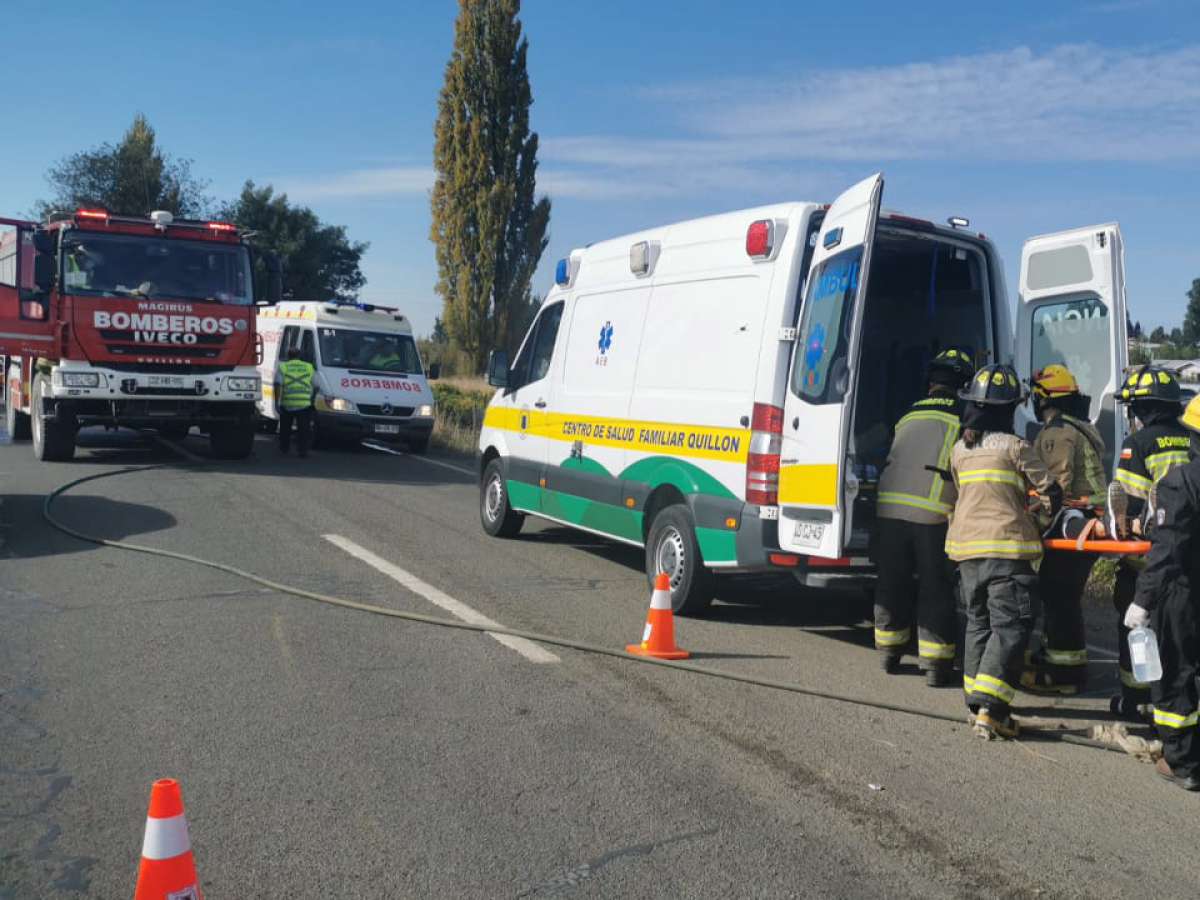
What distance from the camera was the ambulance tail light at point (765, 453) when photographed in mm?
6828

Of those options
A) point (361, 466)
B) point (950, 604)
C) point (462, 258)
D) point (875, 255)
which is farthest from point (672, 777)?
point (462, 258)

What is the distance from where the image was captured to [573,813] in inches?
165

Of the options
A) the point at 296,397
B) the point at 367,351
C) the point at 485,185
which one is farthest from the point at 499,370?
the point at 485,185

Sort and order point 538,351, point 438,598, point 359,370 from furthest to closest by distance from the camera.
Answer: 1. point 359,370
2. point 538,351
3. point 438,598

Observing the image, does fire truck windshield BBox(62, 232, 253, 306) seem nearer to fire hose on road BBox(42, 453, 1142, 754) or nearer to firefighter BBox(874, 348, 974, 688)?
fire hose on road BBox(42, 453, 1142, 754)

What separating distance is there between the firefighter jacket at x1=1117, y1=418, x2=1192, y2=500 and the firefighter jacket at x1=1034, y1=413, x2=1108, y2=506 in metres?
0.69

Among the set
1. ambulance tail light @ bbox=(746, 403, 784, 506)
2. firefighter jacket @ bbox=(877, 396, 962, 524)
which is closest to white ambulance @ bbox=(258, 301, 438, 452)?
ambulance tail light @ bbox=(746, 403, 784, 506)

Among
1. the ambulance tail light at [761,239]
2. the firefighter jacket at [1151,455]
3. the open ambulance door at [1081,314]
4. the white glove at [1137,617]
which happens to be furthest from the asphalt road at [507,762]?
the ambulance tail light at [761,239]

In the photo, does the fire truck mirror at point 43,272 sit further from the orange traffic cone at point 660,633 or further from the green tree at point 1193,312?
the green tree at point 1193,312

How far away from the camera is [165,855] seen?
9.38 ft

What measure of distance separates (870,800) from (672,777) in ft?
2.54

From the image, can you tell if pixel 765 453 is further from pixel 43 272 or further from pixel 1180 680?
pixel 43 272

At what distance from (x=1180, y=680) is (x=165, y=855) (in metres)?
3.94

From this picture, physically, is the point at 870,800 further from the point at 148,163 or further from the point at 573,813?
the point at 148,163
